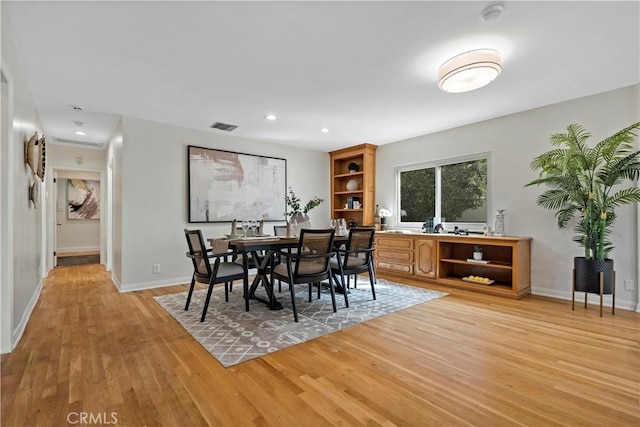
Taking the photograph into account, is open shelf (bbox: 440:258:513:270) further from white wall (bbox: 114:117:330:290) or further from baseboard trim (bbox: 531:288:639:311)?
white wall (bbox: 114:117:330:290)

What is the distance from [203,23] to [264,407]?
102 inches

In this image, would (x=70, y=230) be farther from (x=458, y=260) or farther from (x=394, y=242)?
(x=458, y=260)

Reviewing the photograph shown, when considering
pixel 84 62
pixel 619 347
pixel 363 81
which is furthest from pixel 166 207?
pixel 619 347

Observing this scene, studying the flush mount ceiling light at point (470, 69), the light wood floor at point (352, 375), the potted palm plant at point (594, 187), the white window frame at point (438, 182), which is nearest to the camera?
the light wood floor at point (352, 375)

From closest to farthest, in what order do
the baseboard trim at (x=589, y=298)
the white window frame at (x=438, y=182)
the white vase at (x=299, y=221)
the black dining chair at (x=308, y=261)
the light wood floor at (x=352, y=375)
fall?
the light wood floor at (x=352, y=375) → the black dining chair at (x=308, y=261) → the baseboard trim at (x=589, y=298) → the white vase at (x=299, y=221) → the white window frame at (x=438, y=182)

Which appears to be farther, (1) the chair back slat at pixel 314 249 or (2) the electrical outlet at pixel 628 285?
(2) the electrical outlet at pixel 628 285

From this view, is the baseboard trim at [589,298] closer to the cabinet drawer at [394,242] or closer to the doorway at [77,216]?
the cabinet drawer at [394,242]

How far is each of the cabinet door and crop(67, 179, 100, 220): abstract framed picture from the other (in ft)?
30.2

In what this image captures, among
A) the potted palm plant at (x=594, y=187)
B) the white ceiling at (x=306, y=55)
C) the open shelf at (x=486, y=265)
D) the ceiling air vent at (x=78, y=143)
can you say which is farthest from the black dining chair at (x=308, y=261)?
the ceiling air vent at (x=78, y=143)

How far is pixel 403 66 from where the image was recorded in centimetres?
286

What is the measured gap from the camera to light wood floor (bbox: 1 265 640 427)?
1.56 metres

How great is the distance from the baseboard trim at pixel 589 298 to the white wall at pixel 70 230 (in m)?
10.2

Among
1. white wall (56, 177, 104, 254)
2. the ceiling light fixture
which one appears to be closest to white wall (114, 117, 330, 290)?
the ceiling light fixture

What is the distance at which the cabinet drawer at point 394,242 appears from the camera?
4922 mm
